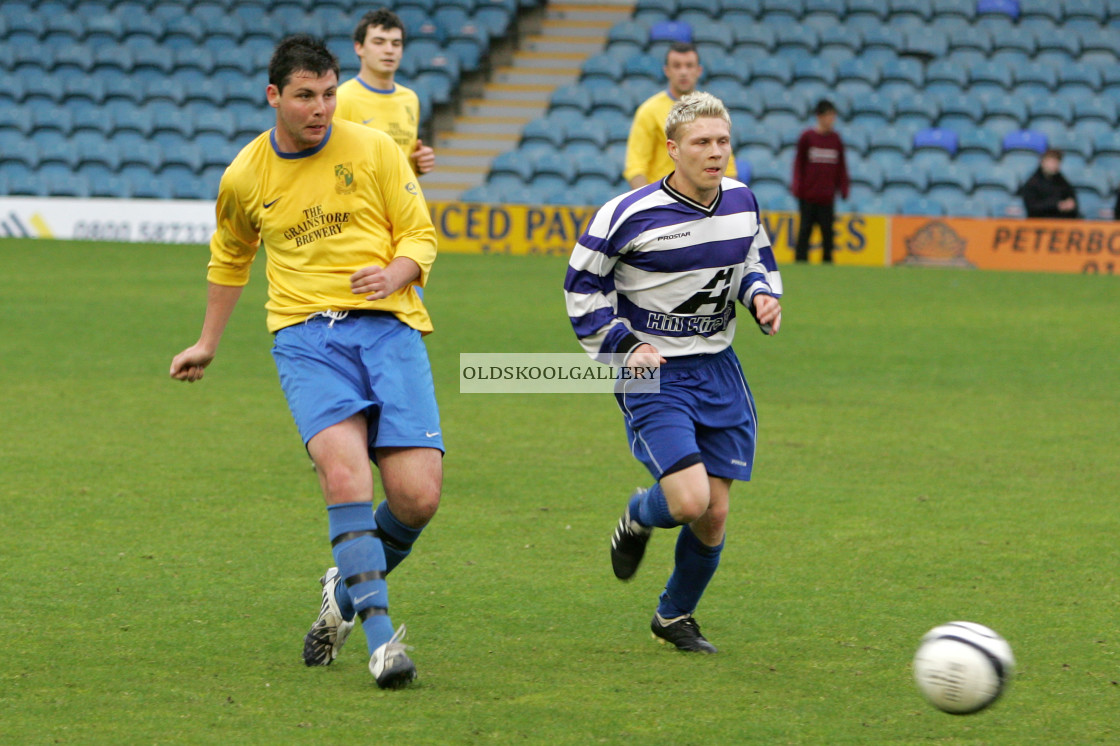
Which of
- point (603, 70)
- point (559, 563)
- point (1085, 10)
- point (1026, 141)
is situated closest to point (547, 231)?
point (603, 70)

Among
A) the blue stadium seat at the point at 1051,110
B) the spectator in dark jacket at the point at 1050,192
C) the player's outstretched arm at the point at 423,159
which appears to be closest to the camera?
the player's outstretched arm at the point at 423,159

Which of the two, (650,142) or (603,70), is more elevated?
(650,142)

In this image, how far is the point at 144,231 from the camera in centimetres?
2122

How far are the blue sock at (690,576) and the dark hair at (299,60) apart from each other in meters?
1.93

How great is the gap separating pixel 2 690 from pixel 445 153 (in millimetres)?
20350

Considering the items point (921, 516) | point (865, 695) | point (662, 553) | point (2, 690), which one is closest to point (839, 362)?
point (921, 516)

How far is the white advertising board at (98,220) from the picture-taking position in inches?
832

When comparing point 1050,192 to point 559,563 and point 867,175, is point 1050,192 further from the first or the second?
point 559,563

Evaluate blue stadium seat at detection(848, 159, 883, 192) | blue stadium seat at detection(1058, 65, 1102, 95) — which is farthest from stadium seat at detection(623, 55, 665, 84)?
blue stadium seat at detection(1058, 65, 1102, 95)

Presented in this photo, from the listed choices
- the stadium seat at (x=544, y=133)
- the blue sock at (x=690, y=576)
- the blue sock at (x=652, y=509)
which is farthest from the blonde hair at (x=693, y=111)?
the stadium seat at (x=544, y=133)

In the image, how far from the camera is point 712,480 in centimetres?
474

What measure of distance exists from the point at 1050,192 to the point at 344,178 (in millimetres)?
16193

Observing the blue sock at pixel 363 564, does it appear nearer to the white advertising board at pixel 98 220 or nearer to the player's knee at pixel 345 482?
the player's knee at pixel 345 482

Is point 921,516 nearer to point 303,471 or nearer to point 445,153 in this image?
point 303,471
